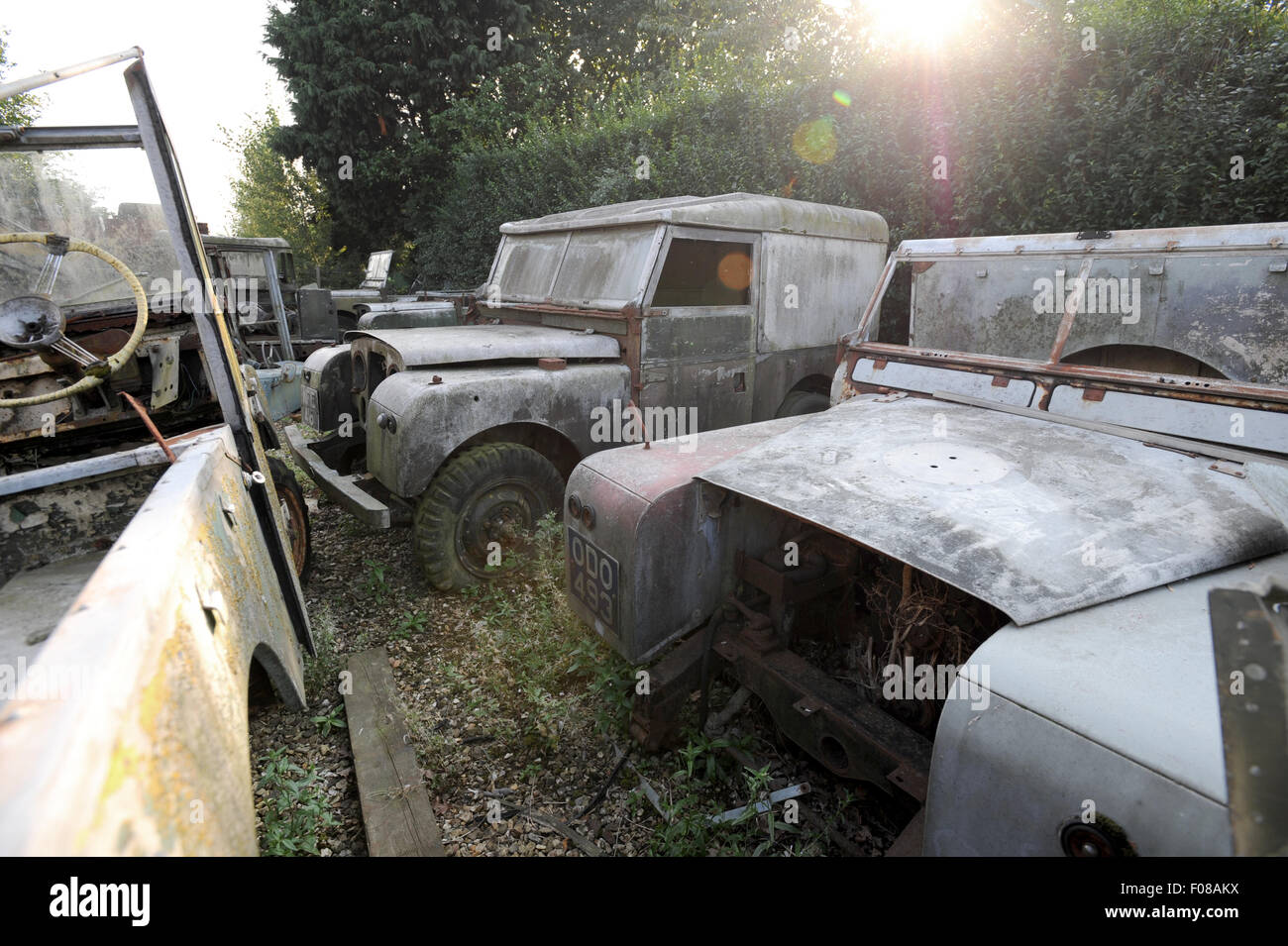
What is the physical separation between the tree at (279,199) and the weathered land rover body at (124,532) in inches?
610

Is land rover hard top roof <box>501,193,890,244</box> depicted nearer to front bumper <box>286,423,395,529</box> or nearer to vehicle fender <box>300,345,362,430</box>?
vehicle fender <box>300,345,362,430</box>

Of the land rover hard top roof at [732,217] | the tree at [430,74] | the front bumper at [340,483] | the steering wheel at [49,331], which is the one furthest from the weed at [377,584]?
the tree at [430,74]

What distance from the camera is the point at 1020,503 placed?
195 cm

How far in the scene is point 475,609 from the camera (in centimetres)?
370

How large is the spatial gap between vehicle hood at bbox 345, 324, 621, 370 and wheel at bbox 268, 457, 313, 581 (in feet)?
2.73

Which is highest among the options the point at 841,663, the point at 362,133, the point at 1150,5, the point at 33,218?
the point at 362,133

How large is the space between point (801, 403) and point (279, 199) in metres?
20.2

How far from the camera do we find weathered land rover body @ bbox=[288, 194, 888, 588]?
3576 mm

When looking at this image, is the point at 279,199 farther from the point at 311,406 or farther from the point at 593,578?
the point at 593,578

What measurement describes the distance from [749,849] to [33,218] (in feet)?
11.0

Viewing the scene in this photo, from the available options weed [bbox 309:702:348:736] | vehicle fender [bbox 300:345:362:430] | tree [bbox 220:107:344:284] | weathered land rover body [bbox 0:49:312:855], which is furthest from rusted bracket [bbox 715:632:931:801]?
tree [bbox 220:107:344:284]

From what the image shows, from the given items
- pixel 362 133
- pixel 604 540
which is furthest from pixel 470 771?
pixel 362 133
